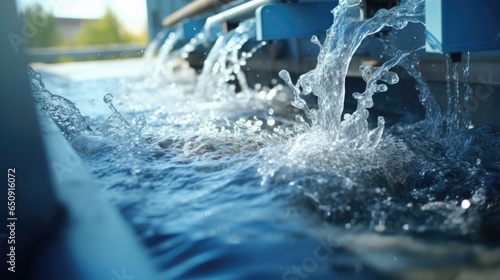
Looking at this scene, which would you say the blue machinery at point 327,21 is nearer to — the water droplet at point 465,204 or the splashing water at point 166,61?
the water droplet at point 465,204

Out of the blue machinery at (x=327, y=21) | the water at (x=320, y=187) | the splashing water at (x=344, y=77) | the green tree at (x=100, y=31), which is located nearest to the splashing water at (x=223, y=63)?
the blue machinery at (x=327, y=21)

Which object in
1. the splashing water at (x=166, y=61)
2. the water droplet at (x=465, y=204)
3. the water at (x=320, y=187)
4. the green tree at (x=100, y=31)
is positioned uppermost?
the green tree at (x=100, y=31)

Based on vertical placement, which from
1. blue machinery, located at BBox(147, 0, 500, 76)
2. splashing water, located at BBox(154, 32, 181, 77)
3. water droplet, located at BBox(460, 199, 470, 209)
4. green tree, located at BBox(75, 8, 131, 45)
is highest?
green tree, located at BBox(75, 8, 131, 45)

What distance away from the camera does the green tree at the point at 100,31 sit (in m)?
19.6

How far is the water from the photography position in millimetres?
1268

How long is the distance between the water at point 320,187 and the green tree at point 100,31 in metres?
17.3

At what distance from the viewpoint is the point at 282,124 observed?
3.45 m

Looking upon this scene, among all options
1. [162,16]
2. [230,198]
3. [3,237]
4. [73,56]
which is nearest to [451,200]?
[230,198]

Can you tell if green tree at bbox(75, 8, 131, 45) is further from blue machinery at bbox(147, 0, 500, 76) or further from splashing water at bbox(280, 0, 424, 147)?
splashing water at bbox(280, 0, 424, 147)

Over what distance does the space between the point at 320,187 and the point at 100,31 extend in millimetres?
19385

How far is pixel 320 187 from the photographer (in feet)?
5.61

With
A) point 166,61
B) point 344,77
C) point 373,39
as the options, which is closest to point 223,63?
point 373,39

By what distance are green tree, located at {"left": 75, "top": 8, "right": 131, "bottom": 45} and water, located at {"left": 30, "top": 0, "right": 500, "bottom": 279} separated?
17.3m

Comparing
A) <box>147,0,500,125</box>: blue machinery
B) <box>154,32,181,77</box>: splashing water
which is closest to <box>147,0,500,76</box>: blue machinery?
<box>147,0,500,125</box>: blue machinery
